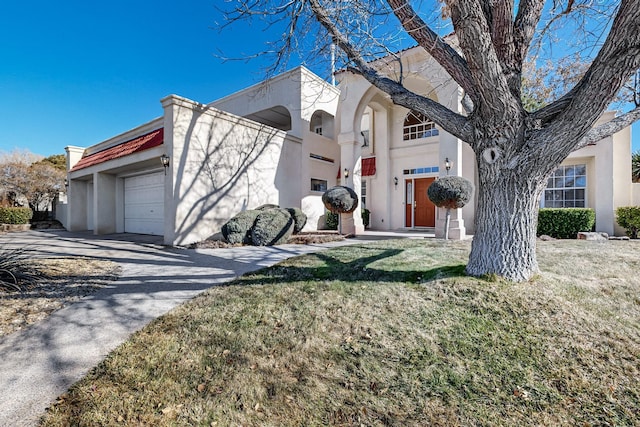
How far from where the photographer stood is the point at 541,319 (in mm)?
2936

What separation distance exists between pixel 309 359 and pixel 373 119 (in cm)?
1354

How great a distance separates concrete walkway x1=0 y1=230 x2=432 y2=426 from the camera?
81.3 inches

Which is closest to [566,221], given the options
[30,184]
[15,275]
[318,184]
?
[318,184]

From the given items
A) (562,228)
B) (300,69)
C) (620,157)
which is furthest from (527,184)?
(300,69)

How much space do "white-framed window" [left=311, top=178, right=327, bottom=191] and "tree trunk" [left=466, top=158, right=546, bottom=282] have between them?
10.7 m

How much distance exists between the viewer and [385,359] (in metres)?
2.47

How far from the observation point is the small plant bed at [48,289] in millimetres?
3301

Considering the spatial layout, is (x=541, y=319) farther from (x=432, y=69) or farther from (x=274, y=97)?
(x=274, y=97)

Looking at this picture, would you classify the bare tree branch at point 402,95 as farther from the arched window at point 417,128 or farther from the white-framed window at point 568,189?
the white-framed window at point 568,189

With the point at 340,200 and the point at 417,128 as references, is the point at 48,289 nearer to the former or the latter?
the point at 340,200

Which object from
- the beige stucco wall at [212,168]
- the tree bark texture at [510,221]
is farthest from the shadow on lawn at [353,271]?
the beige stucco wall at [212,168]

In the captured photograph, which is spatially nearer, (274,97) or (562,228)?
(562,228)

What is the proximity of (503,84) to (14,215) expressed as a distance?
73.4ft

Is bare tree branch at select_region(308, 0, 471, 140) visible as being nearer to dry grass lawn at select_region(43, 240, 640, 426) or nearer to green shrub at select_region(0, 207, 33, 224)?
dry grass lawn at select_region(43, 240, 640, 426)
